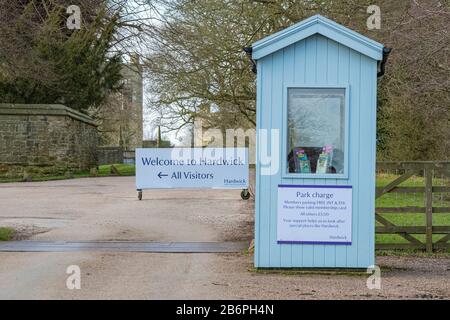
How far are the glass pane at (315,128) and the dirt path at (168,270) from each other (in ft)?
4.76

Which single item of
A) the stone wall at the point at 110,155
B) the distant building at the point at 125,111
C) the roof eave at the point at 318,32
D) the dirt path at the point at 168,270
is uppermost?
the distant building at the point at 125,111

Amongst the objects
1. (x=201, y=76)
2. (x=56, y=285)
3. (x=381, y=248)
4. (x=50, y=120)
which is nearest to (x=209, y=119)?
(x=50, y=120)

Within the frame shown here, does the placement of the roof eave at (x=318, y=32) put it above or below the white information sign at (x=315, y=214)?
above

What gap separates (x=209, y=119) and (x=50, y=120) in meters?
7.69

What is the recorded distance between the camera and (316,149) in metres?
8.51

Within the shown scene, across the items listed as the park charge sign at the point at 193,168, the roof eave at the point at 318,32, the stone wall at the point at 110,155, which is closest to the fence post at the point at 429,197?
the roof eave at the point at 318,32

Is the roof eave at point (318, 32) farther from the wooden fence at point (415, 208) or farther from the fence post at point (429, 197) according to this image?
the fence post at point (429, 197)

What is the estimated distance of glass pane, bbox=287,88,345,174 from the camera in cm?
846

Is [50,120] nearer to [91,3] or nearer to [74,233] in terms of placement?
[91,3]

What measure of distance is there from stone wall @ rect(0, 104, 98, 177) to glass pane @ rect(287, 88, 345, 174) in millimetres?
24263

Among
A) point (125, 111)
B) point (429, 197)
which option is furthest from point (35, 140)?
point (125, 111)

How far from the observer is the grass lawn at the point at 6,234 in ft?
38.6

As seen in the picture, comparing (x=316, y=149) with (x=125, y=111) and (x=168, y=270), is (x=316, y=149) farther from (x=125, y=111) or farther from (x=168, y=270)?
(x=125, y=111)
